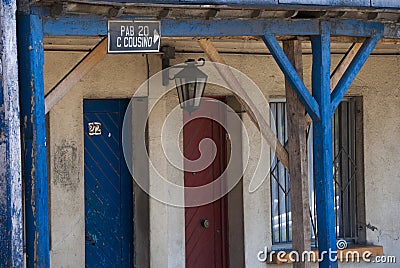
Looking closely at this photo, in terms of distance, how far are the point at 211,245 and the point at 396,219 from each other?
229cm

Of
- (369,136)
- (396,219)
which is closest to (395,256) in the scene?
(396,219)

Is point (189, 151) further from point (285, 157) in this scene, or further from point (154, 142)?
point (285, 157)

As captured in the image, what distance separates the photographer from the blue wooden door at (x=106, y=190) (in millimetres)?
9133

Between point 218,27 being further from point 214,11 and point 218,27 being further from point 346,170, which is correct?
point 346,170

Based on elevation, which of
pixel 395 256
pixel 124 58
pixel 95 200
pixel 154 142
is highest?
pixel 124 58

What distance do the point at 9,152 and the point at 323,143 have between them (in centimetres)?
287

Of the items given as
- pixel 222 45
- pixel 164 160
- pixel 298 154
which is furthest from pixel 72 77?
pixel 222 45

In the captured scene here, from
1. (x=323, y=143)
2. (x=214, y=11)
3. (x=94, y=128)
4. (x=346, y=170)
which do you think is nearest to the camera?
(x=214, y=11)

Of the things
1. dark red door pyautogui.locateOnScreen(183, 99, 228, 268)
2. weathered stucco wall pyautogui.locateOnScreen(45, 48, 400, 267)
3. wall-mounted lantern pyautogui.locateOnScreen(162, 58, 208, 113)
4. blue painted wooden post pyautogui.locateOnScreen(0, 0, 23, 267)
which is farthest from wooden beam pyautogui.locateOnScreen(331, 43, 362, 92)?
blue painted wooden post pyautogui.locateOnScreen(0, 0, 23, 267)

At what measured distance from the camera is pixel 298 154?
305 inches

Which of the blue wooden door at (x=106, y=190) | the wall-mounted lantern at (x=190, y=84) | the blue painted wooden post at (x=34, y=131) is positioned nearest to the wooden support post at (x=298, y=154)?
the wall-mounted lantern at (x=190, y=84)

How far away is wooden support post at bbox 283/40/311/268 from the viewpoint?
25.3 feet

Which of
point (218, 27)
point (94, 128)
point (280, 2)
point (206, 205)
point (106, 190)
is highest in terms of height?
point (280, 2)

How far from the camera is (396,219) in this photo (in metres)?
10.5
